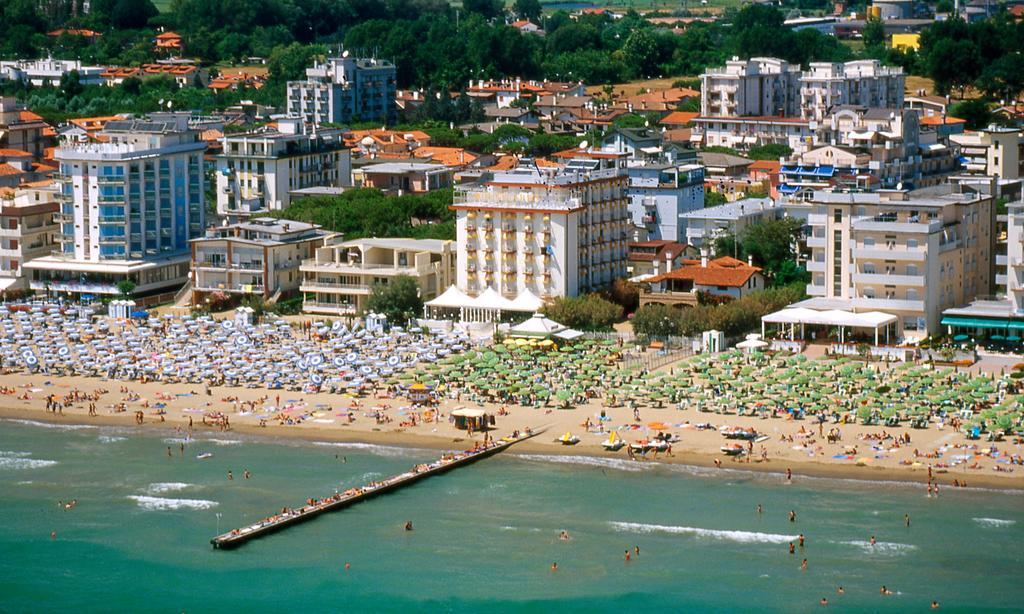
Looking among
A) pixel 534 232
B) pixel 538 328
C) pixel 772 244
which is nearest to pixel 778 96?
pixel 772 244

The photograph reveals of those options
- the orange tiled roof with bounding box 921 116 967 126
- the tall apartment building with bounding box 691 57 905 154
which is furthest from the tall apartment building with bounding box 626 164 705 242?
the tall apartment building with bounding box 691 57 905 154

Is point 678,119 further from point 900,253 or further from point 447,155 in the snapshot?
point 900,253

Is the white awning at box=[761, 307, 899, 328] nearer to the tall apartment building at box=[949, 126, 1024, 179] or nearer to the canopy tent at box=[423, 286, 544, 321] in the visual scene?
the canopy tent at box=[423, 286, 544, 321]

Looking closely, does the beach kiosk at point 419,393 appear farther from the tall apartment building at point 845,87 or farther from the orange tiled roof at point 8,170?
the tall apartment building at point 845,87

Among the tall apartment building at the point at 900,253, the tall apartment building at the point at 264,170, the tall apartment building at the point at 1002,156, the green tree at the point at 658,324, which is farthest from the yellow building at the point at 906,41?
the green tree at the point at 658,324

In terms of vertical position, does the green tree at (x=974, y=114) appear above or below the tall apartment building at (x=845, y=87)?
below
